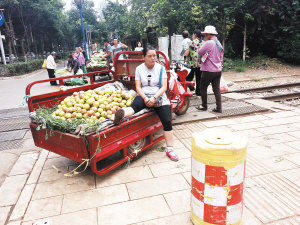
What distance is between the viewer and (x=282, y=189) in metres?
2.95

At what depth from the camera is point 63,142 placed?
3.28m

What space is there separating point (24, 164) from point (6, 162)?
0.46m

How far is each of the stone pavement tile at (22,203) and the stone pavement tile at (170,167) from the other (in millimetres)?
1751

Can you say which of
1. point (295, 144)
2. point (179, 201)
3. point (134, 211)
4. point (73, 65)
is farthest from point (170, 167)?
point (73, 65)

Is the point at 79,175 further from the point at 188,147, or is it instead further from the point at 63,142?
the point at 188,147

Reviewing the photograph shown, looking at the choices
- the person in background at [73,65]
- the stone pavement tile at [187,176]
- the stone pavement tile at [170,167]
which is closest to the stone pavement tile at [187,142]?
the stone pavement tile at [170,167]

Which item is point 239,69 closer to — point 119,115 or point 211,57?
point 211,57

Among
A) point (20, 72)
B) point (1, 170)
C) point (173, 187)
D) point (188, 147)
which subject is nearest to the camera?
point (173, 187)

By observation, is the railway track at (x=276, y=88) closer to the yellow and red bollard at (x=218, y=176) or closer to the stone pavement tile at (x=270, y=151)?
the stone pavement tile at (x=270, y=151)

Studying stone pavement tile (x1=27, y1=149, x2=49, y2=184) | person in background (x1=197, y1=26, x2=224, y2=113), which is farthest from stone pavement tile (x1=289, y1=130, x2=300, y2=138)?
stone pavement tile (x1=27, y1=149, x2=49, y2=184)

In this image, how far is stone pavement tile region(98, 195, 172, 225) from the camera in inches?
102

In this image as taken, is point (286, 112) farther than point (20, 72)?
No

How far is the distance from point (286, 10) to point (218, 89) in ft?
38.7

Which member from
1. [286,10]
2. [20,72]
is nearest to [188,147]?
[286,10]
